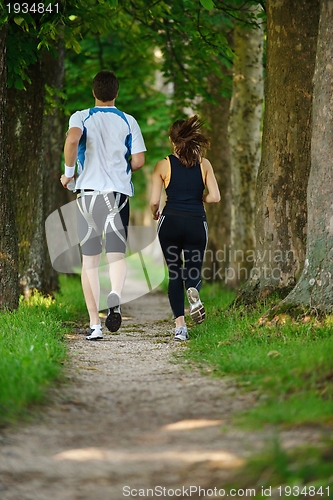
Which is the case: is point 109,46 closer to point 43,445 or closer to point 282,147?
point 282,147

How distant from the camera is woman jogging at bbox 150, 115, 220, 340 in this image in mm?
7789

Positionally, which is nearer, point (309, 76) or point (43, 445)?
point (43, 445)

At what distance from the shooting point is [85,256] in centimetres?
782

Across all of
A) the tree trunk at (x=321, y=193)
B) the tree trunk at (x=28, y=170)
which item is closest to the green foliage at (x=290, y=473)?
the tree trunk at (x=321, y=193)

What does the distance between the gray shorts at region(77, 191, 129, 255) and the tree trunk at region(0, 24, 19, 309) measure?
1.30 m

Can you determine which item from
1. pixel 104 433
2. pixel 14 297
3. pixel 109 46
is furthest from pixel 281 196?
pixel 109 46

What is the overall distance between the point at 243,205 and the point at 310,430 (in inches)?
384

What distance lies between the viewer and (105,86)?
7.70 metres

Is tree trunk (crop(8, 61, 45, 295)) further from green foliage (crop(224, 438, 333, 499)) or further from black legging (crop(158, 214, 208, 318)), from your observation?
green foliage (crop(224, 438, 333, 499))

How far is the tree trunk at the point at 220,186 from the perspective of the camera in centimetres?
1580

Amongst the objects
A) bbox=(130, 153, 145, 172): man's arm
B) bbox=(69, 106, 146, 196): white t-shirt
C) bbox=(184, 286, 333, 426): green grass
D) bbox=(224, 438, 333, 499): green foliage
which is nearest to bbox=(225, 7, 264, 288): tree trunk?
bbox=(184, 286, 333, 426): green grass

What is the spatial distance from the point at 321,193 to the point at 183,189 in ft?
4.50

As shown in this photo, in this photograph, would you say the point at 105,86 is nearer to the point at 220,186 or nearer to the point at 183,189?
the point at 183,189

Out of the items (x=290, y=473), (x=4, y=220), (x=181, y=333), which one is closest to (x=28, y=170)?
(x=4, y=220)
